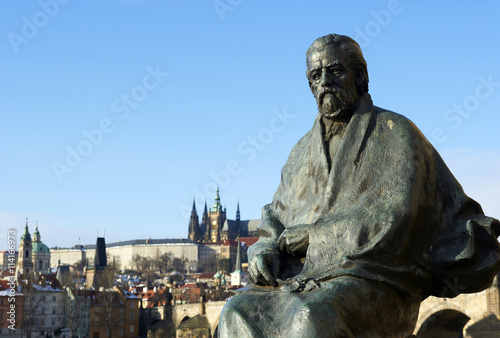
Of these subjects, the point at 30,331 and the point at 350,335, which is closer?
the point at 350,335

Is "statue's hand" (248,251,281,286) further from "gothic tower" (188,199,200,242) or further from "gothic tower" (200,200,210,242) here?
"gothic tower" (200,200,210,242)

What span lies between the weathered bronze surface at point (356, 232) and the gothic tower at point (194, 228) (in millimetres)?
174286

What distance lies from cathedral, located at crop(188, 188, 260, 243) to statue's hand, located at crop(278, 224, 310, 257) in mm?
168576

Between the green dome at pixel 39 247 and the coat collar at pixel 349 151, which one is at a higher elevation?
the green dome at pixel 39 247

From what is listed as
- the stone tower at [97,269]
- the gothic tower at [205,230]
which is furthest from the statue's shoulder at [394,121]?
the gothic tower at [205,230]

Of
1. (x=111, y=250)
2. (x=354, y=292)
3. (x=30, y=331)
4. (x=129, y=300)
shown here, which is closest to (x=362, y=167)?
(x=354, y=292)

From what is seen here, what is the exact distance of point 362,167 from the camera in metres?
4.21

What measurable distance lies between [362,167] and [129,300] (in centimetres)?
7036

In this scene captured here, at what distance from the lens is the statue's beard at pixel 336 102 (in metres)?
4.30

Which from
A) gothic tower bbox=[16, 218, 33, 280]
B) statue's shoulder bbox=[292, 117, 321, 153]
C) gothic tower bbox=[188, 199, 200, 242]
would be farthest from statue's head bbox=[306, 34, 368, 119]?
gothic tower bbox=[188, 199, 200, 242]

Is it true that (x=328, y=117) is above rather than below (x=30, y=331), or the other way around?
above

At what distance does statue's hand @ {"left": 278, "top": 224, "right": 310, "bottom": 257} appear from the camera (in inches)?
165

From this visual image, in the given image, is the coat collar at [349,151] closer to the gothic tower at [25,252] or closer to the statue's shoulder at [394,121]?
the statue's shoulder at [394,121]

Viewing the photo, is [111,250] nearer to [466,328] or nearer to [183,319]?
[183,319]
